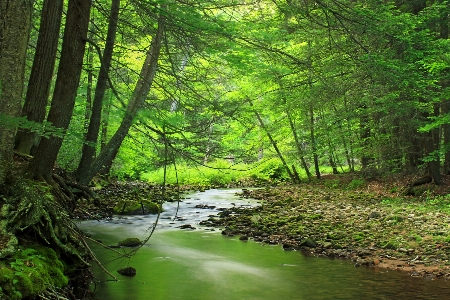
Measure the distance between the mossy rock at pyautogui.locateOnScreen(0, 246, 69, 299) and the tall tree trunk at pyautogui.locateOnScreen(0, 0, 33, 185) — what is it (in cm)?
105

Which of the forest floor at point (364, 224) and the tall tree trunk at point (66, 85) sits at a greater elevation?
the tall tree trunk at point (66, 85)

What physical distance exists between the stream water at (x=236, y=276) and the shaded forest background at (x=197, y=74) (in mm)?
1699

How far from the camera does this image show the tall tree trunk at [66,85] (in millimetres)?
6492

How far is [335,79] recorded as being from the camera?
1252 cm

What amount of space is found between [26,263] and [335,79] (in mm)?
10288

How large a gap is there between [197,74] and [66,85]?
3.34 meters

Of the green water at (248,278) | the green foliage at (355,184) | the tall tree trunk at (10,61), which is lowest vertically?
the green water at (248,278)

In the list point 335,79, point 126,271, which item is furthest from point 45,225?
point 335,79

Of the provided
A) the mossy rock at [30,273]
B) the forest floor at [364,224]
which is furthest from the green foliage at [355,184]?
the mossy rock at [30,273]

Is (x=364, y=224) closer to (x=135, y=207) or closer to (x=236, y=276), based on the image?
(x=236, y=276)

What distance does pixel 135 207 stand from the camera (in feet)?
39.7

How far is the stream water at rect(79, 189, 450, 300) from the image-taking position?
5.45m

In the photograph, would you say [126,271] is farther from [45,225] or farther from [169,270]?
[45,225]

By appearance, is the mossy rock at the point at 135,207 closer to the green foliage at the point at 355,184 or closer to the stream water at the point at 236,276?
Answer: the stream water at the point at 236,276
